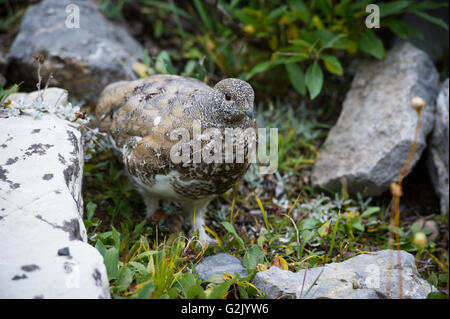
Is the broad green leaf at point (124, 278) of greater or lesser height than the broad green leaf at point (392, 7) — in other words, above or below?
below

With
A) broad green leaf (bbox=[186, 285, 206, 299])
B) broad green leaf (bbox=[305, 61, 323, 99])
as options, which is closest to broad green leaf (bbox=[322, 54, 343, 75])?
broad green leaf (bbox=[305, 61, 323, 99])

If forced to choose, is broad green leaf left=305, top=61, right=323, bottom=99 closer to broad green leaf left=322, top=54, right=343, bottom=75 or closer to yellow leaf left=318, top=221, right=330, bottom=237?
broad green leaf left=322, top=54, right=343, bottom=75

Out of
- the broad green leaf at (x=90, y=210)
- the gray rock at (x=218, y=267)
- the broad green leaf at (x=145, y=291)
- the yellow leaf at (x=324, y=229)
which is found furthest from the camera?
the yellow leaf at (x=324, y=229)

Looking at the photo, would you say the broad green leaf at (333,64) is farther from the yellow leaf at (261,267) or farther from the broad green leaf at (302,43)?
the yellow leaf at (261,267)

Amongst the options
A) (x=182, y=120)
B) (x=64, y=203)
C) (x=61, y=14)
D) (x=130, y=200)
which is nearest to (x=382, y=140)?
(x=182, y=120)

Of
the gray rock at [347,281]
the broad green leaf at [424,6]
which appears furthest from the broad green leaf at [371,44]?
the gray rock at [347,281]

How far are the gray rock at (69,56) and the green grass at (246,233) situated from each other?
34.2 inches

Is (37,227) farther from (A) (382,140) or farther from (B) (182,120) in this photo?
(A) (382,140)

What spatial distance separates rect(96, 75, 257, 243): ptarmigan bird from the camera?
130 inches

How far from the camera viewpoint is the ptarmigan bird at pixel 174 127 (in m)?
3.30

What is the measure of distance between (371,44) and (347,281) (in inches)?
109

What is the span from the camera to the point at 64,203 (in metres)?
2.80

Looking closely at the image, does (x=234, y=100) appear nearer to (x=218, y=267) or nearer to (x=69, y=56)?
(x=218, y=267)

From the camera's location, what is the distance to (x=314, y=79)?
4.63 meters
